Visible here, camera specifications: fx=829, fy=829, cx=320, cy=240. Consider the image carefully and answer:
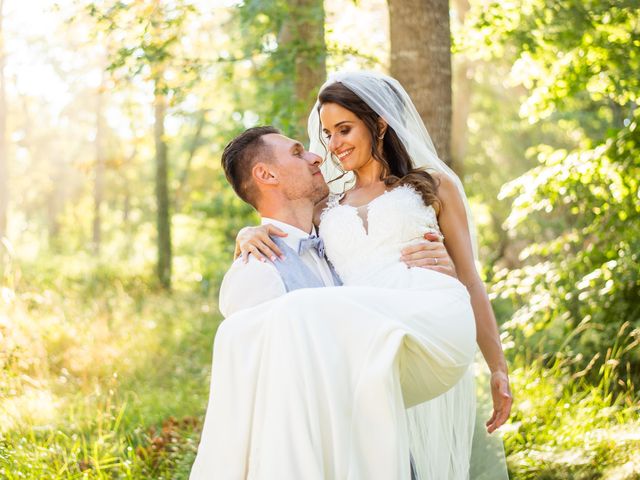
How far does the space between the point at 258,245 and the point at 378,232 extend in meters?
0.64

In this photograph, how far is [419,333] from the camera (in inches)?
112

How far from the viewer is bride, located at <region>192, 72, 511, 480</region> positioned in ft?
8.73

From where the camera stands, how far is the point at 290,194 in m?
3.63

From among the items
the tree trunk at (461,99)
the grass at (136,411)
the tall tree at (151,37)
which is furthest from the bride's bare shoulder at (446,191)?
the tree trunk at (461,99)

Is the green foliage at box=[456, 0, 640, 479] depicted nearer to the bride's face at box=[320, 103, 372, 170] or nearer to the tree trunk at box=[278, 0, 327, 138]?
the tree trunk at box=[278, 0, 327, 138]

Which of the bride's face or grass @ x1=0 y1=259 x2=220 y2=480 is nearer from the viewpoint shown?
the bride's face

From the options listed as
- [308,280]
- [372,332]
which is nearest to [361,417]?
[372,332]

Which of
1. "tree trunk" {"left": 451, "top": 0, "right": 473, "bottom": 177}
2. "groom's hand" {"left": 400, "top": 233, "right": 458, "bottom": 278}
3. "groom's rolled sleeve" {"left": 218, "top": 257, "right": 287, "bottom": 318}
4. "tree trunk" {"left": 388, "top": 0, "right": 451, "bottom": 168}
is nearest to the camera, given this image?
"groom's rolled sleeve" {"left": 218, "top": 257, "right": 287, "bottom": 318}

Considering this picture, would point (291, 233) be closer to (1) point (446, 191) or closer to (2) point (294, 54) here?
(1) point (446, 191)

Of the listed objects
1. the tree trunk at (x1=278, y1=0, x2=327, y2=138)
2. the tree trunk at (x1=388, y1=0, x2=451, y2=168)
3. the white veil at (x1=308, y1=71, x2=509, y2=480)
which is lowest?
the white veil at (x1=308, y1=71, x2=509, y2=480)

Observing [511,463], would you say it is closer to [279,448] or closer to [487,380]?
[487,380]

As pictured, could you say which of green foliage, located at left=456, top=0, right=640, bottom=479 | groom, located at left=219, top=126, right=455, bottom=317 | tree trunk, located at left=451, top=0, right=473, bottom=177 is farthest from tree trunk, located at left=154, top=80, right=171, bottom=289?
groom, located at left=219, top=126, right=455, bottom=317

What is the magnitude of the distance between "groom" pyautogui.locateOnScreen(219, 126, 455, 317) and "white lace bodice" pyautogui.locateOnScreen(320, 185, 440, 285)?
0.06 metres

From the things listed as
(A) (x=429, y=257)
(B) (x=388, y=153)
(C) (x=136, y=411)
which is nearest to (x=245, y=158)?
(B) (x=388, y=153)
